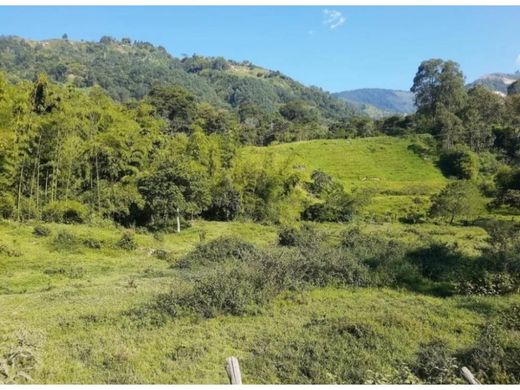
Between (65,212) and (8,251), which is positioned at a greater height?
(65,212)

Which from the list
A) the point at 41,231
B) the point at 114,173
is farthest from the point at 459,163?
the point at 41,231

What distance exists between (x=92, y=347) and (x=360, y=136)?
245ft

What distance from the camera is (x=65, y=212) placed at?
30891 mm

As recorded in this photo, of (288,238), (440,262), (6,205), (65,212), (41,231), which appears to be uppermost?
(6,205)

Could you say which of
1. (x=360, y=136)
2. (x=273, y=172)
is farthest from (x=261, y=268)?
(x=360, y=136)

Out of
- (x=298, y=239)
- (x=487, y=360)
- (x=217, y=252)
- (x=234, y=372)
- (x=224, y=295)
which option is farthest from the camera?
(x=298, y=239)

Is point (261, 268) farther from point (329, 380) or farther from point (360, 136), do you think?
point (360, 136)

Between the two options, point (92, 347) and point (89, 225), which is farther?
point (89, 225)

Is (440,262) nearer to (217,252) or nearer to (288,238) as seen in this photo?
(288,238)

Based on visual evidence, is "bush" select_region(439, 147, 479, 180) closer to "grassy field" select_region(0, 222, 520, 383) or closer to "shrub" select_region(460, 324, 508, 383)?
"grassy field" select_region(0, 222, 520, 383)

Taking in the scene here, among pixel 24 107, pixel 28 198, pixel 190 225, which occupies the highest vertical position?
pixel 24 107

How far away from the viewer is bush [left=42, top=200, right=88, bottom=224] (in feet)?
100

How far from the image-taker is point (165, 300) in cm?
1255

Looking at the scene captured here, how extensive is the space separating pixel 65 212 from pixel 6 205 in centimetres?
346
